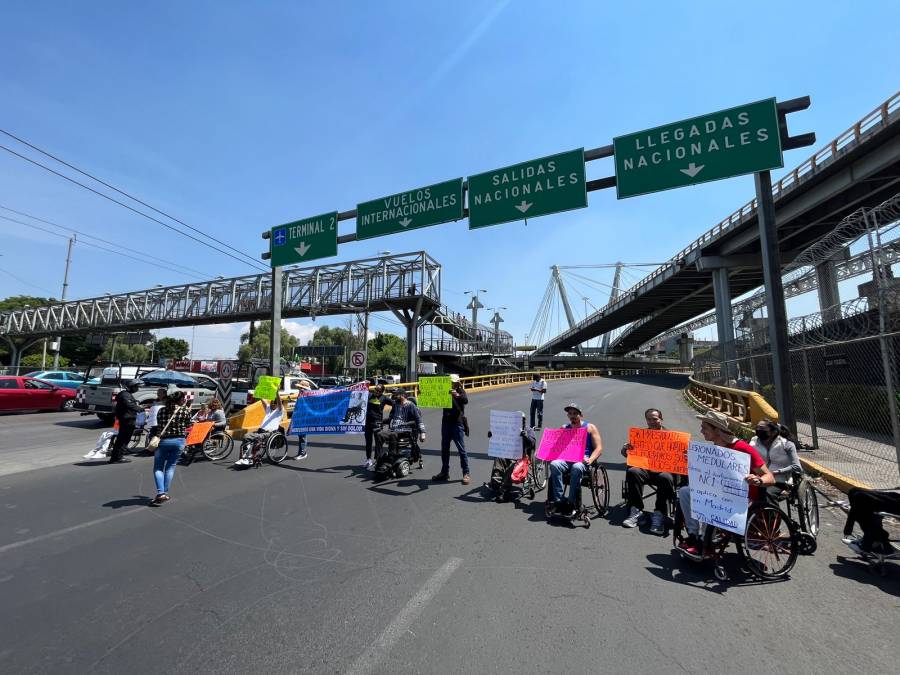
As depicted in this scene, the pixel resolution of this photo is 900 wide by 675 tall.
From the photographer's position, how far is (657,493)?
221 inches

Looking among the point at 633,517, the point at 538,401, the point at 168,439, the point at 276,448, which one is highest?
the point at 538,401

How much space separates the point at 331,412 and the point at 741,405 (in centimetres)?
1183

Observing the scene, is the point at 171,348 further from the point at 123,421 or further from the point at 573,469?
the point at 573,469

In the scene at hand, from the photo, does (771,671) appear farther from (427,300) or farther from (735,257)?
(735,257)

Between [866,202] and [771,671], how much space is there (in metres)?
31.1

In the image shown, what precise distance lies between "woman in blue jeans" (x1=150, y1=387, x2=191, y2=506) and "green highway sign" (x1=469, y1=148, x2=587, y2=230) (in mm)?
8380

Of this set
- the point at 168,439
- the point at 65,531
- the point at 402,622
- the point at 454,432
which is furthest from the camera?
the point at 454,432

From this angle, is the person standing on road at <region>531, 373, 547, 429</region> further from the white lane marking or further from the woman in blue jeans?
the white lane marking

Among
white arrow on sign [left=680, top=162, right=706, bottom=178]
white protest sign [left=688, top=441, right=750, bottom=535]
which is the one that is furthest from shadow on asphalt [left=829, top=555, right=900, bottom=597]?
white arrow on sign [left=680, top=162, right=706, bottom=178]

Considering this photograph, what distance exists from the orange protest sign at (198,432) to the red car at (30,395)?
551 inches

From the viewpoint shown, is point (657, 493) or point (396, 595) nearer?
point (396, 595)

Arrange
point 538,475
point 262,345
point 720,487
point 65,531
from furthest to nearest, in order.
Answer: point 262,345, point 538,475, point 65,531, point 720,487

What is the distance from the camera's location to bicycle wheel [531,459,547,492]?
6.87 meters

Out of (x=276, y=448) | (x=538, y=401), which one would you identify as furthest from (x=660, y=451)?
(x=538, y=401)
